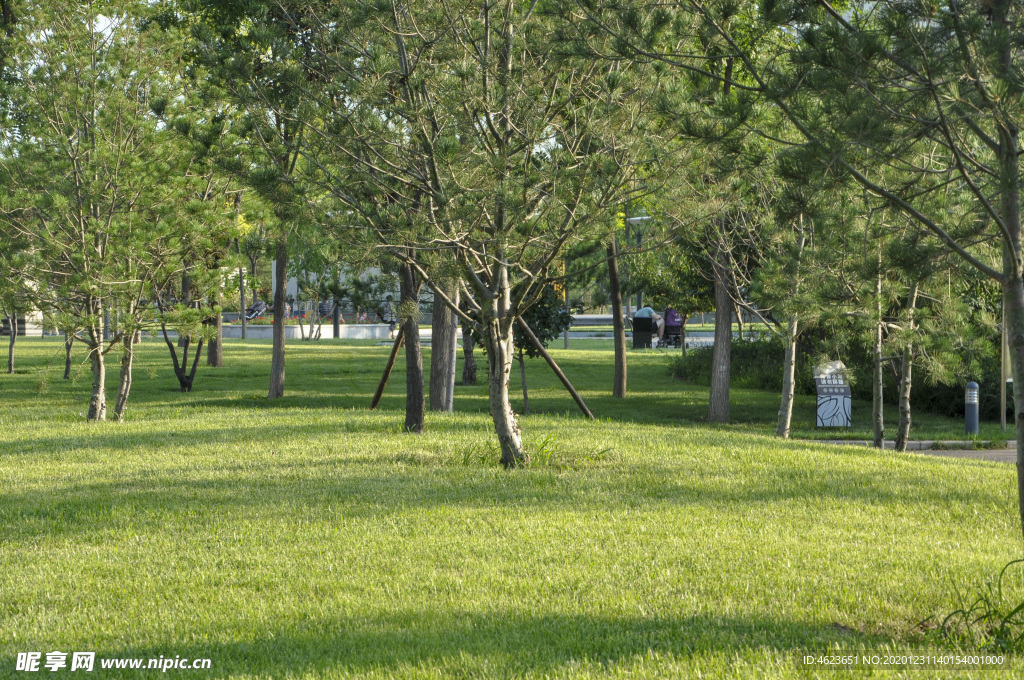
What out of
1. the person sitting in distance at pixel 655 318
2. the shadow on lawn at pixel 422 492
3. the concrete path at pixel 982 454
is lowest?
the concrete path at pixel 982 454

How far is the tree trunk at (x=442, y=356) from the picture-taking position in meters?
14.8

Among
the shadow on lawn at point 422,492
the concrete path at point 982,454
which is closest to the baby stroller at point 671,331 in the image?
the concrete path at point 982,454

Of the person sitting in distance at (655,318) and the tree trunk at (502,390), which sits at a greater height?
the person sitting in distance at (655,318)

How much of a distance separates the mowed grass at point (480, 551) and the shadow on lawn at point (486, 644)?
16 millimetres

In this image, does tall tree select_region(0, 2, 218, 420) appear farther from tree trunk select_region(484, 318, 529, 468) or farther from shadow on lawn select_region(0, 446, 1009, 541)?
tree trunk select_region(484, 318, 529, 468)

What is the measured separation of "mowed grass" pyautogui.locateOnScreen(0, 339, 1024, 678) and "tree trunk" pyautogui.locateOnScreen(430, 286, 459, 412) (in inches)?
117

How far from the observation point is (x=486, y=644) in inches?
177

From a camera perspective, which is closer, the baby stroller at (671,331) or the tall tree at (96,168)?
the tall tree at (96,168)

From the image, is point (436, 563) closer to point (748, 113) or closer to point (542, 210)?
point (748, 113)

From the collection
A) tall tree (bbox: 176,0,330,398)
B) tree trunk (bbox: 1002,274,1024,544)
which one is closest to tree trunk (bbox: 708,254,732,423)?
tall tree (bbox: 176,0,330,398)

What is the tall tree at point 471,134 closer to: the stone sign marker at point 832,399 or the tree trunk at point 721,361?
the tree trunk at point 721,361

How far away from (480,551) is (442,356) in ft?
29.5

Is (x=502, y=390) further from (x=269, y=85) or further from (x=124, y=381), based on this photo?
(x=124, y=381)

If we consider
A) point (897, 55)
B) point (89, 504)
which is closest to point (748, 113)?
point (897, 55)
